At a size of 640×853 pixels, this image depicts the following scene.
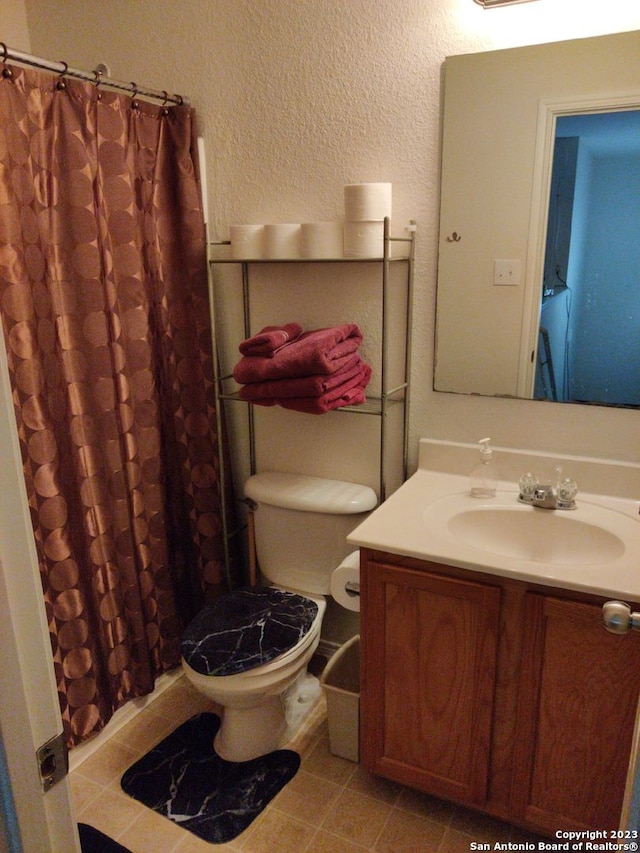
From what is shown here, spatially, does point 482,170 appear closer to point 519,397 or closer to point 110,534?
point 519,397

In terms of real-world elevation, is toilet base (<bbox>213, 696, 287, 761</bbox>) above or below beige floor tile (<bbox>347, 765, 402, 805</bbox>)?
above

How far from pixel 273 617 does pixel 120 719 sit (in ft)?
2.17

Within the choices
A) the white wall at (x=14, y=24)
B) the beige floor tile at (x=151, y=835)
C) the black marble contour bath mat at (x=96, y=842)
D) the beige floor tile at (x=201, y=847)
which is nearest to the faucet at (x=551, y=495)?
the beige floor tile at (x=201, y=847)

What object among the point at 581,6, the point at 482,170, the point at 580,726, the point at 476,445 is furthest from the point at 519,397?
the point at 581,6

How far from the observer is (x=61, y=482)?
1821 millimetres

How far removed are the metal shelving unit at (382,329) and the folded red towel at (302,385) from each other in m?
0.10

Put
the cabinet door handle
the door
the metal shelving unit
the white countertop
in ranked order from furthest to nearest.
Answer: the metal shelving unit → the white countertop → the cabinet door handle → the door

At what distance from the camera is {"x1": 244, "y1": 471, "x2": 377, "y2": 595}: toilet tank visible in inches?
80.5

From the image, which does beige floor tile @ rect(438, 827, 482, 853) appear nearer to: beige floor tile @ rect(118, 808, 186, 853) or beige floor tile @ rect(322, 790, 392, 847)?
beige floor tile @ rect(322, 790, 392, 847)

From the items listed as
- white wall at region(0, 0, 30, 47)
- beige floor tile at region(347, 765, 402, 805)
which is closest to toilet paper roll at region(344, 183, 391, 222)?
white wall at region(0, 0, 30, 47)

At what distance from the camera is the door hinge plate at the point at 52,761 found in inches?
29.5

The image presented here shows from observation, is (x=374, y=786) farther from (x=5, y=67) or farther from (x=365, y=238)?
(x=5, y=67)

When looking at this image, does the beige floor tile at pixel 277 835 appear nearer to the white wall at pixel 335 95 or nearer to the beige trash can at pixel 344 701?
the beige trash can at pixel 344 701

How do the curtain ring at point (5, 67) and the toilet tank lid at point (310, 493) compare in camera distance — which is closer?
the curtain ring at point (5, 67)
